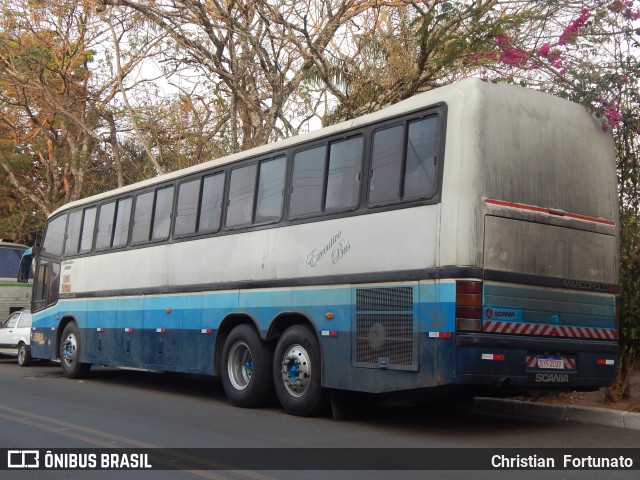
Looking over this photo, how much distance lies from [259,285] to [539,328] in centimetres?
407

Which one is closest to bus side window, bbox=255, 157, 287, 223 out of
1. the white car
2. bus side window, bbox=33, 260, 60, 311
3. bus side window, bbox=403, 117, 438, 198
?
bus side window, bbox=403, 117, 438, 198

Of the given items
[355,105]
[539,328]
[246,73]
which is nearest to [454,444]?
[539,328]

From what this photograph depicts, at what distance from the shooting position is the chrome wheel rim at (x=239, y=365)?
12070 millimetres

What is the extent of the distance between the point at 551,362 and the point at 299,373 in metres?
3.19

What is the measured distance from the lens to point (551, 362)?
30.4 ft

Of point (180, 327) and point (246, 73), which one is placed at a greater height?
point (246, 73)

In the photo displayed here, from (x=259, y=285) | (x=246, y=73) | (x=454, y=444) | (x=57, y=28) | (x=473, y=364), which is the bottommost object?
(x=454, y=444)

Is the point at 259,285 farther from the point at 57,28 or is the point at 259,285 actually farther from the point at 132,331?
the point at 57,28

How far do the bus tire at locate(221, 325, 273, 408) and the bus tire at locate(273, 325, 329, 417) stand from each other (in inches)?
13.3

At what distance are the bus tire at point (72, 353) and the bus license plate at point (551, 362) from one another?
10.5 meters

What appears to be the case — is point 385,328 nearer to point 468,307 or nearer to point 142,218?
point 468,307

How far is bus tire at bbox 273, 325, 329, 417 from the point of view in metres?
10.6

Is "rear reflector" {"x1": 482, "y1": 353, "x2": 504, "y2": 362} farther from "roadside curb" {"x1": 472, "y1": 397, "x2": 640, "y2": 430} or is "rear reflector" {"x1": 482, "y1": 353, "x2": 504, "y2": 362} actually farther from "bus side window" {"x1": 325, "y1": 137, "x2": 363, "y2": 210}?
"bus side window" {"x1": 325, "y1": 137, "x2": 363, "y2": 210}

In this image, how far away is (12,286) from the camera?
2706cm
